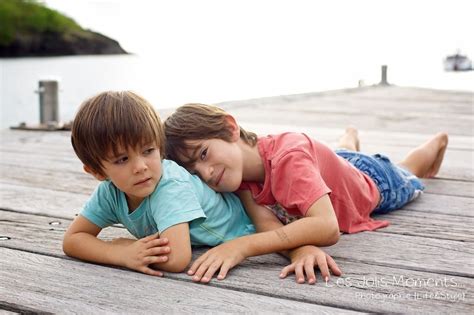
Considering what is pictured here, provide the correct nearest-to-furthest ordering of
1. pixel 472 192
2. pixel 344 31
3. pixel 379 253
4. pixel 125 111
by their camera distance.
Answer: pixel 125 111 < pixel 379 253 < pixel 472 192 < pixel 344 31

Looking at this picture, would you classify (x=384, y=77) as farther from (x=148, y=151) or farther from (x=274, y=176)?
(x=148, y=151)

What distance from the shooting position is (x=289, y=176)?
1.99m

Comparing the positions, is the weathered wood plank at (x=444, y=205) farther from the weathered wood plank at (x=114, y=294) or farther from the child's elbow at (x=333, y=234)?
the weathered wood plank at (x=114, y=294)

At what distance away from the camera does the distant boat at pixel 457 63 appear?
1625cm

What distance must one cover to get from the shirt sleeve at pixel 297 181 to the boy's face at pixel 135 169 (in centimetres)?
36

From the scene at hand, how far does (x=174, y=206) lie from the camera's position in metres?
1.84

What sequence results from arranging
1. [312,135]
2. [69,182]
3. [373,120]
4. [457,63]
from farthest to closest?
[457,63], [373,120], [312,135], [69,182]

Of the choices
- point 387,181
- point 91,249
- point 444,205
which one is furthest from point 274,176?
point 444,205

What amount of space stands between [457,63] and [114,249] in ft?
51.9

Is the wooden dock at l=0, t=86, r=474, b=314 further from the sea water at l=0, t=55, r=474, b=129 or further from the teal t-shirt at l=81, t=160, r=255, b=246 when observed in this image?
the sea water at l=0, t=55, r=474, b=129

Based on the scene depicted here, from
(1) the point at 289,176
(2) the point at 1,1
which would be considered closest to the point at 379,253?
(1) the point at 289,176

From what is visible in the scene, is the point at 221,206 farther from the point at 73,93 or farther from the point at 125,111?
the point at 73,93

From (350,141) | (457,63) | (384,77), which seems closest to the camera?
(350,141)

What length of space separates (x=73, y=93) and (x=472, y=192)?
1351 centimetres
